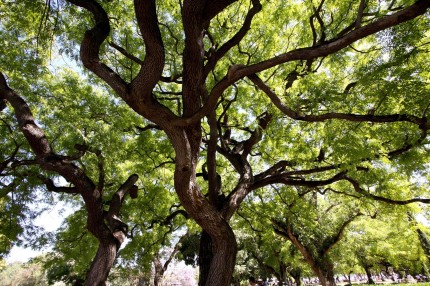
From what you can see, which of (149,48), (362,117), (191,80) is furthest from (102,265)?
(362,117)

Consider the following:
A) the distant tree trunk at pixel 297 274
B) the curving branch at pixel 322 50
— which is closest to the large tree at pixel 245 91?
the curving branch at pixel 322 50

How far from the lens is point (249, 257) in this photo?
3134 centimetres

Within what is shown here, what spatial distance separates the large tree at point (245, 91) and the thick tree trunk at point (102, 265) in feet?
0.08

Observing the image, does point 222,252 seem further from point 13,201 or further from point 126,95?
point 13,201

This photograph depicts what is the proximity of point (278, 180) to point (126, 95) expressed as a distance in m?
4.97

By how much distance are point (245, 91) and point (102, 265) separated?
623 centimetres

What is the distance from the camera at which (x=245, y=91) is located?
8.40 meters

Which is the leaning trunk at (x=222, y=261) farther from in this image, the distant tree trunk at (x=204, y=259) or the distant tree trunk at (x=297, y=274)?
the distant tree trunk at (x=297, y=274)

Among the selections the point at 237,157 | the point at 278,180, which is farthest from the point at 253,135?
the point at 278,180

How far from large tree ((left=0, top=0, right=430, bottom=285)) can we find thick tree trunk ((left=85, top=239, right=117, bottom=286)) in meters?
0.02

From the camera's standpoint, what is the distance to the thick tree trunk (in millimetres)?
6544

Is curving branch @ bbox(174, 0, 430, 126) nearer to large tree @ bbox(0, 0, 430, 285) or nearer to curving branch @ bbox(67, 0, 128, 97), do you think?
large tree @ bbox(0, 0, 430, 285)

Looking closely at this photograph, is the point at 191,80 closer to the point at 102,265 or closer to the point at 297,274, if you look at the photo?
the point at 102,265

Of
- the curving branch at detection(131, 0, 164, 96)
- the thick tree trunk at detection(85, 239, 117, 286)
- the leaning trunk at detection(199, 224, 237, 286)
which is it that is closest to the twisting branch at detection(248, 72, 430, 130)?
the curving branch at detection(131, 0, 164, 96)
